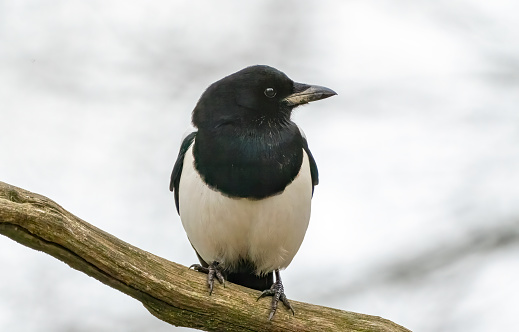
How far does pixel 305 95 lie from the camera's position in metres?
5.05

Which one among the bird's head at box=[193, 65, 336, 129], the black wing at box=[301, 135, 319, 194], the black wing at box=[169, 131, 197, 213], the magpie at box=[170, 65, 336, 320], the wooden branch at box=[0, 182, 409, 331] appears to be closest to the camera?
the wooden branch at box=[0, 182, 409, 331]

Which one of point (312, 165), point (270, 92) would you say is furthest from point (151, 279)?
point (312, 165)

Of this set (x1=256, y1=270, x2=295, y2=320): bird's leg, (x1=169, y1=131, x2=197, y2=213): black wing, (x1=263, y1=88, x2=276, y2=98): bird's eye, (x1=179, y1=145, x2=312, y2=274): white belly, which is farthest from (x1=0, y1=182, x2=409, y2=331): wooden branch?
(x1=263, y1=88, x2=276, y2=98): bird's eye

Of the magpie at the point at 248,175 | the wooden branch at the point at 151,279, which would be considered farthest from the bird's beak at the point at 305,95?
the wooden branch at the point at 151,279

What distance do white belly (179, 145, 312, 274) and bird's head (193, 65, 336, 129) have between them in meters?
0.28

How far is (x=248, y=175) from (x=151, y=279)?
99 centimetres

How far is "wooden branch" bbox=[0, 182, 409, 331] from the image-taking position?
3.49 m

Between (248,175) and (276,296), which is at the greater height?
(248,175)

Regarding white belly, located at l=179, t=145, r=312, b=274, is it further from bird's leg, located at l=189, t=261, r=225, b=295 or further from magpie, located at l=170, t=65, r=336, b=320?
bird's leg, located at l=189, t=261, r=225, b=295

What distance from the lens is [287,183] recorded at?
470cm

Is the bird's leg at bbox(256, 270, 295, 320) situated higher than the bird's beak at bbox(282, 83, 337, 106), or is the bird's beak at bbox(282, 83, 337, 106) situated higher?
the bird's beak at bbox(282, 83, 337, 106)

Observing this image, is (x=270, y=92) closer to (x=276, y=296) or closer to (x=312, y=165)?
(x=312, y=165)

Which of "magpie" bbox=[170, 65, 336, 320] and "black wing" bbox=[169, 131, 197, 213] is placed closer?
"magpie" bbox=[170, 65, 336, 320]

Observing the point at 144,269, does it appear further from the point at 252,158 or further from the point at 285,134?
the point at 285,134
